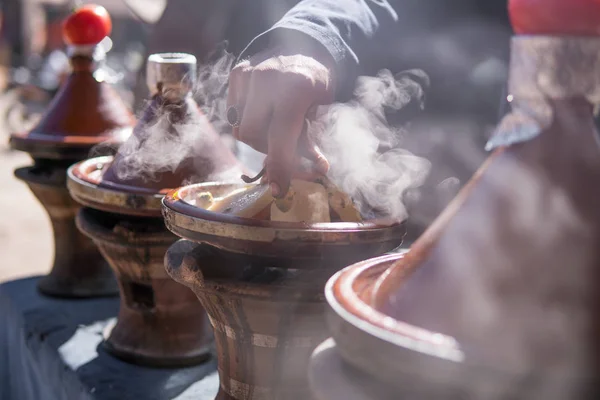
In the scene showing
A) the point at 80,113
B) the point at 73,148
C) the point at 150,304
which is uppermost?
the point at 80,113

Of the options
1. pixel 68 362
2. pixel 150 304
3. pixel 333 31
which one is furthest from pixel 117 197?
pixel 333 31

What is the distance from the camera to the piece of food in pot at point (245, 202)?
1447 mm

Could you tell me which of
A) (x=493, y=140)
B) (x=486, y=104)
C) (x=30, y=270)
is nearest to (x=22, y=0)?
(x=30, y=270)

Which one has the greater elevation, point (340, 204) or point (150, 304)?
point (340, 204)

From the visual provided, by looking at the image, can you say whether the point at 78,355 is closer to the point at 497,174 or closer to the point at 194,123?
the point at 194,123

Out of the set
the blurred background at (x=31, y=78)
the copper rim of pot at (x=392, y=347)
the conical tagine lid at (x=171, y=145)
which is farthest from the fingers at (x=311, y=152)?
the blurred background at (x=31, y=78)

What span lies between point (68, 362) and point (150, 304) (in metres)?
0.33

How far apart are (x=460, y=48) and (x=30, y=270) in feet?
14.1

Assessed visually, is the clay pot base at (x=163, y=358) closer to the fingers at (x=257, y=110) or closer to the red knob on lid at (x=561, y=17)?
the fingers at (x=257, y=110)

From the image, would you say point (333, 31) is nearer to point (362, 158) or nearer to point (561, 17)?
point (362, 158)

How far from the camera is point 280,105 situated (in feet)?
4.23

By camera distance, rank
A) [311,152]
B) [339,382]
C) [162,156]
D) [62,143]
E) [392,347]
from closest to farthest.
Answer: [392,347] < [339,382] < [311,152] < [162,156] < [62,143]

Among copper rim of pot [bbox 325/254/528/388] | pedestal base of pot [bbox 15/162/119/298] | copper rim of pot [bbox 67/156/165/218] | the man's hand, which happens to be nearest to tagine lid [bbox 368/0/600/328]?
copper rim of pot [bbox 325/254/528/388]

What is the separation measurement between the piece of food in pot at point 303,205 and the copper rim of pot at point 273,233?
6.0 inches
